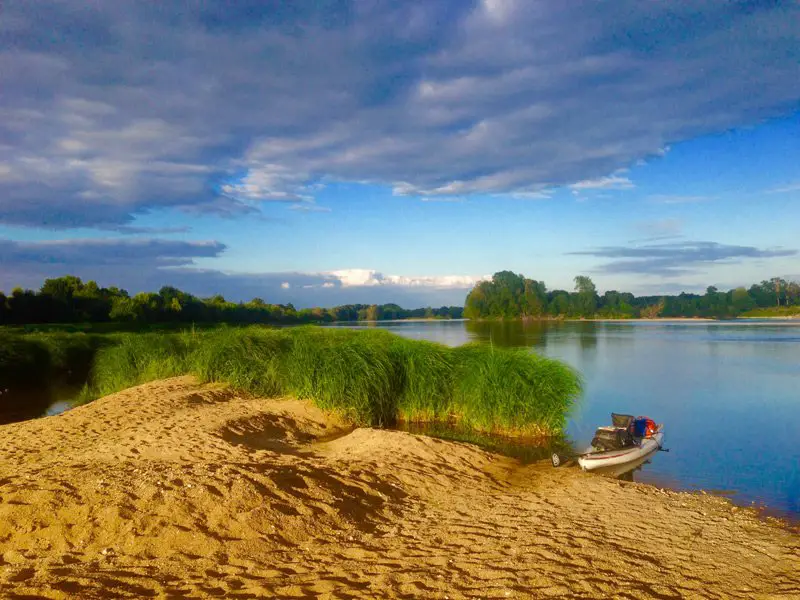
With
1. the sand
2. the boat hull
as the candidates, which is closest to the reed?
the boat hull

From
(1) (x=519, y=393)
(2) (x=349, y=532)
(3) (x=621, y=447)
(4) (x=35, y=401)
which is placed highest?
(1) (x=519, y=393)

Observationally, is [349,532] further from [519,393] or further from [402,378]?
[402,378]

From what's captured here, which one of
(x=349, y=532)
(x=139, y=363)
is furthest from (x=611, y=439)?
(x=139, y=363)

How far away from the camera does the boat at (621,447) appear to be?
40.3 feet

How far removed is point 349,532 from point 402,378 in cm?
1041

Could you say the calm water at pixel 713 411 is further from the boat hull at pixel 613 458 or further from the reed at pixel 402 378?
the reed at pixel 402 378

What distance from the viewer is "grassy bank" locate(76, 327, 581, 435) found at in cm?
1555

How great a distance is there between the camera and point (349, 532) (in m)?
7.00

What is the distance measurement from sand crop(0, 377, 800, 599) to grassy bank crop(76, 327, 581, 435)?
430 cm

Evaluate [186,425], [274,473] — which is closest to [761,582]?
[274,473]

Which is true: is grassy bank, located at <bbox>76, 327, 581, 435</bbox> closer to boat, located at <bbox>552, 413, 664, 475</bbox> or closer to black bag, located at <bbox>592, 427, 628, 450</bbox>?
boat, located at <bbox>552, 413, 664, 475</bbox>

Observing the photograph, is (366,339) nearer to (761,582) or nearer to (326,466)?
(326,466)

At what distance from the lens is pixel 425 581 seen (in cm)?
530

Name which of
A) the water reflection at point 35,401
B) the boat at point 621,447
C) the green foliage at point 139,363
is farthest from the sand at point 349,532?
the water reflection at point 35,401
